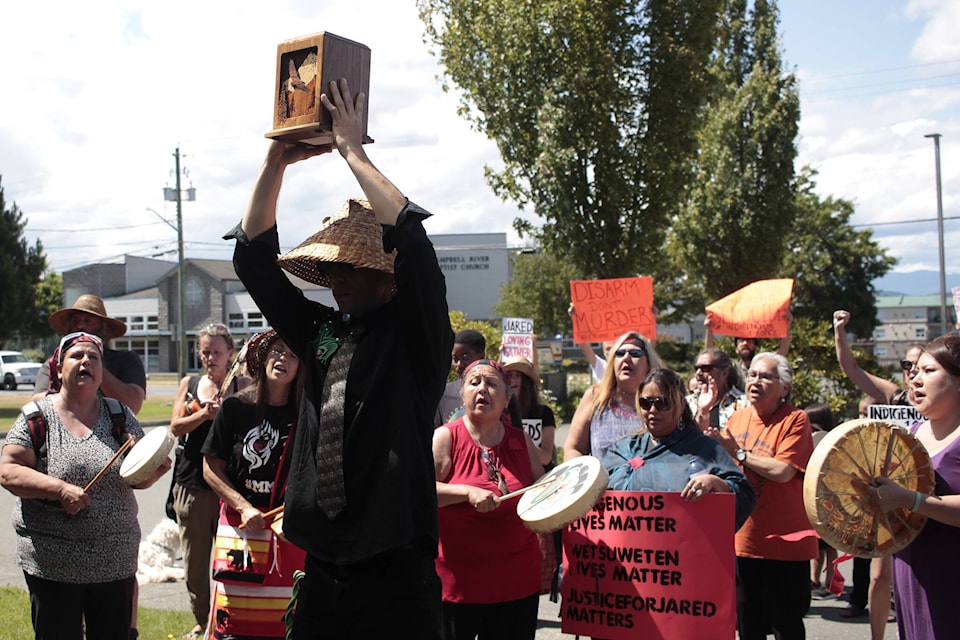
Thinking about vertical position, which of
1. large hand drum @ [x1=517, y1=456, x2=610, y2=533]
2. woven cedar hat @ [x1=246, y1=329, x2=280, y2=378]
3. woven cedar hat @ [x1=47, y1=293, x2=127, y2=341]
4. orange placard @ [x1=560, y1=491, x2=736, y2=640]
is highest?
woven cedar hat @ [x1=47, y1=293, x2=127, y2=341]

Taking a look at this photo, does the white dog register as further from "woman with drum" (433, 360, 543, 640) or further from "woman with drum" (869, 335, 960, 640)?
"woman with drum" (869, 335, 960, 640)

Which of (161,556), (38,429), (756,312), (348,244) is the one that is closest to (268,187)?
(348,244)

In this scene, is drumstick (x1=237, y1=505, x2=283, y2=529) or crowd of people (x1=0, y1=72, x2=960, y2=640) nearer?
crowd of people (x1=0, y1=72, x2=960, y2=640)

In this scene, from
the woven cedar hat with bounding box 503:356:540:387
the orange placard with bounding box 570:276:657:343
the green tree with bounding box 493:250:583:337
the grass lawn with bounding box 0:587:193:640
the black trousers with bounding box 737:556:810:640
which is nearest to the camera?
the black trousers with bounding box 737:556:810:640

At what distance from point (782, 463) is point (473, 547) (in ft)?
6.36

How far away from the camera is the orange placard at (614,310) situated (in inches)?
366

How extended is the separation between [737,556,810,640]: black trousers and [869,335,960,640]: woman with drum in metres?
1.21

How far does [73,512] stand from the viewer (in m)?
4.59

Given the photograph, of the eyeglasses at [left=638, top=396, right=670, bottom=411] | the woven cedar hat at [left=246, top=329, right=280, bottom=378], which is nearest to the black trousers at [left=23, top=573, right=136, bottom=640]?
the woven cedar hat at [left=246, top=329, right=280, bottom=378]

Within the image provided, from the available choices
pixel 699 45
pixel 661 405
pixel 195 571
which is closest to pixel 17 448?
pixel 195 571

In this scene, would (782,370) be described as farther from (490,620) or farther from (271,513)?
(271,513)

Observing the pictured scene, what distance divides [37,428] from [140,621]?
2638 millimetres

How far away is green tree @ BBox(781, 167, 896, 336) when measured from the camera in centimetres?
4566

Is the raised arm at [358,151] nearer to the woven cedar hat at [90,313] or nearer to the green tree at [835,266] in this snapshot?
the woven cedar hat at [90,313]
